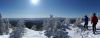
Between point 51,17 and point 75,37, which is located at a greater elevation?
point 51,17

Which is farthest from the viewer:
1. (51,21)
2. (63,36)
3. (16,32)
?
(51,21)

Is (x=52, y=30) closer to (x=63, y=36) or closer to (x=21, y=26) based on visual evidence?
(x=63, y=36)

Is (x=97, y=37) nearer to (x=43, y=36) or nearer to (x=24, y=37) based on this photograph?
(x=43, y=36)

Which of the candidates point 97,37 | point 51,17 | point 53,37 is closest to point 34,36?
point 53,37

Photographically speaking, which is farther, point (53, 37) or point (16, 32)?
point (53, 37)

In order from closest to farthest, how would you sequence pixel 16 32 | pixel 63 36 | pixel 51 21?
pixel 16 32
pixel 63 36
pixel 51 21

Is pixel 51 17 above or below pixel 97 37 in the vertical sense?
above

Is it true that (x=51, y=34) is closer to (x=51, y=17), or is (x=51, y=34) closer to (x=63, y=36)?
(x=63, y=36)

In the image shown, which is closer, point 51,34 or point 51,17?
point 51,34

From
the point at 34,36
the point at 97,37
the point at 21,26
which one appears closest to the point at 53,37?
the point at 34,36
